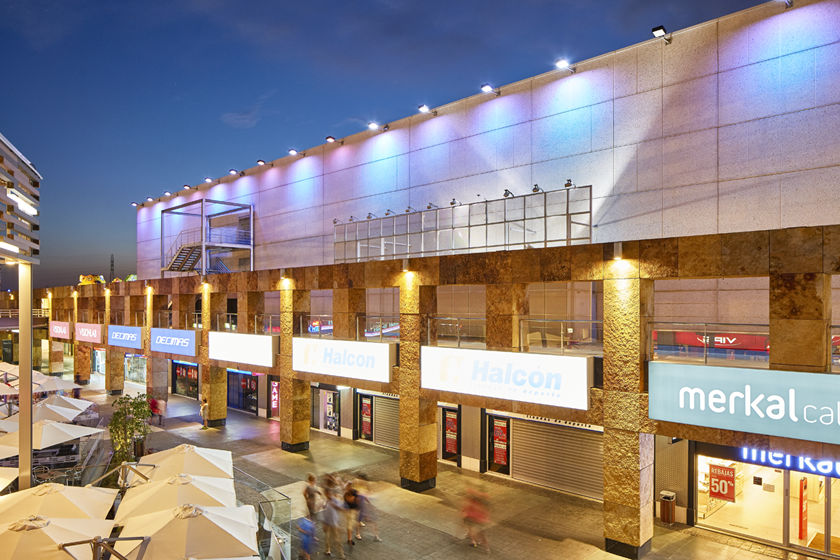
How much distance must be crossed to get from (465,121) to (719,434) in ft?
44.2

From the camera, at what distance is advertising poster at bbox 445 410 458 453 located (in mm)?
19156

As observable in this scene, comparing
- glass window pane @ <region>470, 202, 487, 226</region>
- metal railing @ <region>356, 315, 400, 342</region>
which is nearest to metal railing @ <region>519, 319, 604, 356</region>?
metal railing @ <region>356, 315, 400, 342</region>

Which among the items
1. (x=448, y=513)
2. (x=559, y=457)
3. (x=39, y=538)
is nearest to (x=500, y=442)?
(x=559, y=457)

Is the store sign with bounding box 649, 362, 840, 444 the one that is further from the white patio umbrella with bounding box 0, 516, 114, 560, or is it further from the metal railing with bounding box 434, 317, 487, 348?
the white patio umbrella with bounding box 0, 516, 114, 560

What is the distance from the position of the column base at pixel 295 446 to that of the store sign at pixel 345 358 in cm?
309

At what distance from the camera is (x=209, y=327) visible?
24734 millimetres

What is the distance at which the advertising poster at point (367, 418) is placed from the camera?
2222cm

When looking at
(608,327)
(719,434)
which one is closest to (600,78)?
(608,327)

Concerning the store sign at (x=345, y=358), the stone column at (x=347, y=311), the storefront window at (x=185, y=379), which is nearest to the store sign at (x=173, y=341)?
the storefront window at (x=185, y=379)

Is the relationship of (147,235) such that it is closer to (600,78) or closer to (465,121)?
(465,121)

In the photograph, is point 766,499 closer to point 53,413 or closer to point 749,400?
point 749,400

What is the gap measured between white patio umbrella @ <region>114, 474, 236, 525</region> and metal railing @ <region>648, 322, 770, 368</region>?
9.65m

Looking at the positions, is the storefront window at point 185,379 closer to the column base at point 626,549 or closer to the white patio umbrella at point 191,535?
the white patio umbrella at point 191,535

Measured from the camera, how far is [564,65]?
16.8 meters
